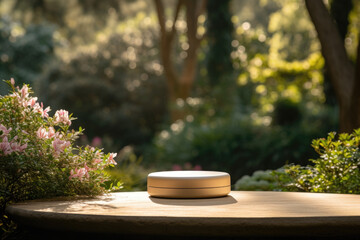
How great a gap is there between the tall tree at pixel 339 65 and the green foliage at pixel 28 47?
11321 mm

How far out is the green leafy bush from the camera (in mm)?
3029

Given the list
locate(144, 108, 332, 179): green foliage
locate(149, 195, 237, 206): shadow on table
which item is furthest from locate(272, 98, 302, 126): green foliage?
locate(149, 195, 237, 206): shadow on table

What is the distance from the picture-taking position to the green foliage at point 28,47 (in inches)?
627

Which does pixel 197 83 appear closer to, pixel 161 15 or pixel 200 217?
pixel 161 15

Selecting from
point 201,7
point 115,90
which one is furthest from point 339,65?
point 115,90

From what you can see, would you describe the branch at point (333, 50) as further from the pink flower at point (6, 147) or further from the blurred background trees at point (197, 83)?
the pink flower at point (6, 147)

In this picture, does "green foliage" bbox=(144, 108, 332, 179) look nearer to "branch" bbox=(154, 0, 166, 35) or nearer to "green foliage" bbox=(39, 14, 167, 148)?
"branch" bbox=(154, 0, 166, 35)

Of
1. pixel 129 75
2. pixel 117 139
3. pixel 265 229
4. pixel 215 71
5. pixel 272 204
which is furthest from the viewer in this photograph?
pixel 129 75

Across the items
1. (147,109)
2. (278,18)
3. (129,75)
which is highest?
(278,18)

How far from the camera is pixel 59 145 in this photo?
309 centimetres

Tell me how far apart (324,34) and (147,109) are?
10.5 m

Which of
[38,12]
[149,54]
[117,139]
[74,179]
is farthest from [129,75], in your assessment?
[74,179]

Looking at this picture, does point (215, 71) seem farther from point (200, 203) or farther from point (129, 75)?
point (200, 203)

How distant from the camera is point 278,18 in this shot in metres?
15.1
